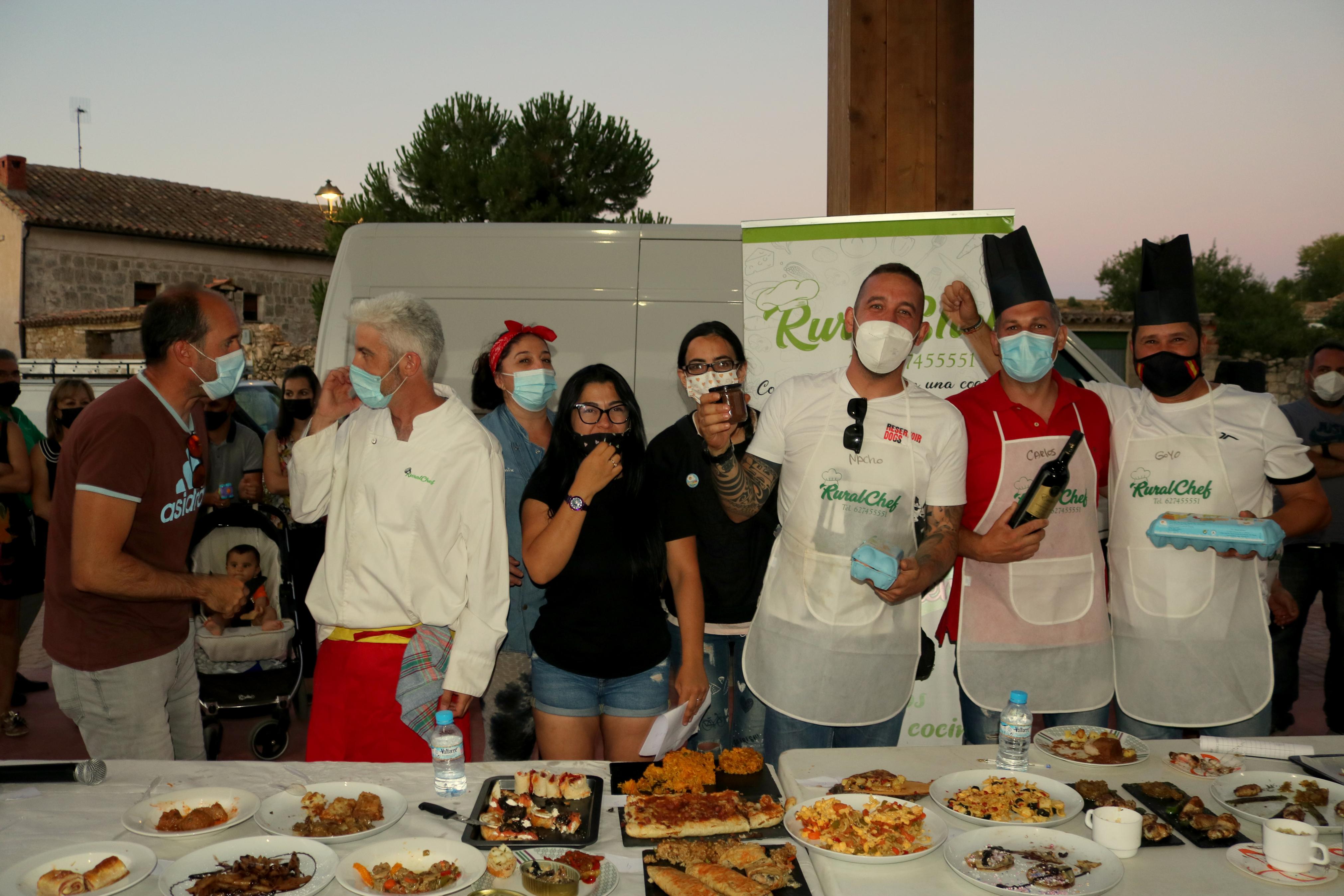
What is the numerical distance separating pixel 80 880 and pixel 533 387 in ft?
7.83

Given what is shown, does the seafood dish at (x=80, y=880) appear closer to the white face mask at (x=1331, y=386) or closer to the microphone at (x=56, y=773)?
the microphone at (x=56, y=773)

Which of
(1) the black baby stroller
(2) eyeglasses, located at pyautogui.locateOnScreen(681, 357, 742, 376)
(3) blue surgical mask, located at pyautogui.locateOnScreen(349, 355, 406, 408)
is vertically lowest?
(1) the black baby stroller

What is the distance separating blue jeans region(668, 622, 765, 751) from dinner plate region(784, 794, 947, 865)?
1.29 m

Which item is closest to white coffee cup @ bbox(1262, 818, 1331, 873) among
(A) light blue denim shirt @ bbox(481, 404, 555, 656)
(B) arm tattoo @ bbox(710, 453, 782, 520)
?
(B) arm tattoo @ bbox(710, 453, 782, 520)

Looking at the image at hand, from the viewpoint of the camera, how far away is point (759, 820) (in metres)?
2.19

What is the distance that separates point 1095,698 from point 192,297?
10.8 feet

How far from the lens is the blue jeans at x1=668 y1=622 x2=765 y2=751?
362cm

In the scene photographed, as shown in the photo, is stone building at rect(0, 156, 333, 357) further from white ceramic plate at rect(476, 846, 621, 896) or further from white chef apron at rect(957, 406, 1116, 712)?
white ceramic plate at rect(476, 846, 621, 896)

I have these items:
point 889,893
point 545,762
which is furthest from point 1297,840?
point 545,762

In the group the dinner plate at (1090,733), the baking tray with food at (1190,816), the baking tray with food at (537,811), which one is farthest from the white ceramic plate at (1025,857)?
the baking tray with food at (537,811)

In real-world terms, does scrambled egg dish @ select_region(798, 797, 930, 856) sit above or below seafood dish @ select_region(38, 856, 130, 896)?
above

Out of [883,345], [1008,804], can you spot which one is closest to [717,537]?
[883,345]

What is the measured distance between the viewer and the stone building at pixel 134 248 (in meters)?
26.0

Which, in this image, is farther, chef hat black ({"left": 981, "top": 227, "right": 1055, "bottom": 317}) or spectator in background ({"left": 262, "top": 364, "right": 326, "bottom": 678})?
spectator in background ({"left": 262, "top": 364, "right": 326, "bottom": 678})
